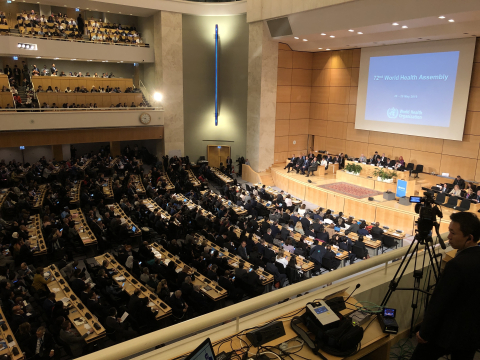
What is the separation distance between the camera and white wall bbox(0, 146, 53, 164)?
2012 centimetres

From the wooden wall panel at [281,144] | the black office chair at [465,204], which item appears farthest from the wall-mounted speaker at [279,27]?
the black office chair at [465,204]

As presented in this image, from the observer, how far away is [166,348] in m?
2.39

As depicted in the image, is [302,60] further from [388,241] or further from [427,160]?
[388,241]

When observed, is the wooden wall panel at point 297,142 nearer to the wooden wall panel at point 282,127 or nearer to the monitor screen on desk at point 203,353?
the wooden wall panel at point 282,127

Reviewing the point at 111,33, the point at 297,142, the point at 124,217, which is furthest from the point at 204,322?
the point at 111,33

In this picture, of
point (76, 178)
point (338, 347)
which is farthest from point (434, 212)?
point (76, 178)

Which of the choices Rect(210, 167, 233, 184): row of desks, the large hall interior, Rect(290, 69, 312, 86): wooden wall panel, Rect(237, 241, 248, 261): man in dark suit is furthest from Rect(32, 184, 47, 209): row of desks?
Rect(290, 69, 312, 86): wooden wall panel

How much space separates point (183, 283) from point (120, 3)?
650 inches

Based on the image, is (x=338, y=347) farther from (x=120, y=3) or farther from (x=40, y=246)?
(x=120, y=3)

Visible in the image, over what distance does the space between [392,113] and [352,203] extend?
6.15 meters

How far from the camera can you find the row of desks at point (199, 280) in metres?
7.66

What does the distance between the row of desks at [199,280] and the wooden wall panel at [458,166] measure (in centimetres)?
1309

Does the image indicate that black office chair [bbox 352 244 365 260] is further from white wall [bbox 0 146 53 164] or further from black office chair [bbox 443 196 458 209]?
white wall [bbox 0 146 53 164]

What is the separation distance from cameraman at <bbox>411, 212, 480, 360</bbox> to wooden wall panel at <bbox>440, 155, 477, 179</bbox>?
15.5 meters
